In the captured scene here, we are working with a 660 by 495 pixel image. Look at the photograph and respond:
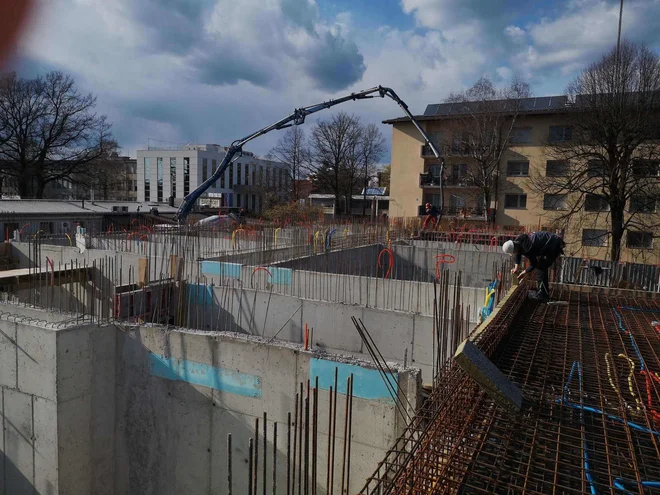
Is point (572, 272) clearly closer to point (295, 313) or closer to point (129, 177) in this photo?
point (295, 313)

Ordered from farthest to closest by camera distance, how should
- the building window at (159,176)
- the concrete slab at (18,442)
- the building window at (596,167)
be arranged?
1. the building window at (159,176)
2. the building window at (596,167)
3. the concrete slab at (18,442)

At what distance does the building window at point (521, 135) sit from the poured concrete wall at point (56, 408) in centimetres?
3135

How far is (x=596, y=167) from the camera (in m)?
21.5

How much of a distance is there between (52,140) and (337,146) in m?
24.2

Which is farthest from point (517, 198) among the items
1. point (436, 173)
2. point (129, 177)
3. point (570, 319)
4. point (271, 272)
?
point (129, 177)

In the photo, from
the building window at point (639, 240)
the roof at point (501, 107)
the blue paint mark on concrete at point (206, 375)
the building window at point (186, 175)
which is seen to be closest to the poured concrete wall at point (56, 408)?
the blue paint mark on concrete at point (206, 375)

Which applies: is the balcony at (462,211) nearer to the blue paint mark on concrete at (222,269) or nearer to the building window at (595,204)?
the building window at (595,204)

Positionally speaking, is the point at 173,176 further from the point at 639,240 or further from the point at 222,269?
the point at 222,269

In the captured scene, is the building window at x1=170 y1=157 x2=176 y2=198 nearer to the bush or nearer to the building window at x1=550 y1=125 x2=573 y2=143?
the bush

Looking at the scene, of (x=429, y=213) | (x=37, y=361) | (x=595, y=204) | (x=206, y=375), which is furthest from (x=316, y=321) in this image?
(x=595, y=204)

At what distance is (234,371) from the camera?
6594mm

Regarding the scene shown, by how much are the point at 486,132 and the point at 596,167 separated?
473 inches

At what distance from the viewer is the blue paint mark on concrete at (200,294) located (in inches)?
403

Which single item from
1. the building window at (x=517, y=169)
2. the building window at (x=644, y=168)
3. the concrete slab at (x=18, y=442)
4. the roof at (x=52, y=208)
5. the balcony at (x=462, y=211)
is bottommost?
the concrete slab at (x=18, y=442)
